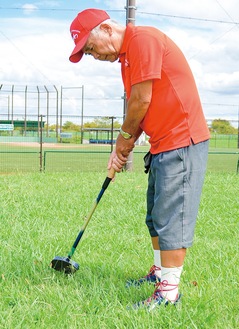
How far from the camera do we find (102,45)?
10.2 feet

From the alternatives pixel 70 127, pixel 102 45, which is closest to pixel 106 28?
pixel 102 45

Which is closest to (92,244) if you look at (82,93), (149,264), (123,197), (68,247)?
(68,247)

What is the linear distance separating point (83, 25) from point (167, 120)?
28.8 inches

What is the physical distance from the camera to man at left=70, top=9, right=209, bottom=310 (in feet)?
10.1

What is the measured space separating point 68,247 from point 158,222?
174 centimetres

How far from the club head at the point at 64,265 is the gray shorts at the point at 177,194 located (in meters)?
0.95

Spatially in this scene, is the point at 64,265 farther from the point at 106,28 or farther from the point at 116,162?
the point at 106,28

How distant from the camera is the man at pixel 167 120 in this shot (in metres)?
3.09

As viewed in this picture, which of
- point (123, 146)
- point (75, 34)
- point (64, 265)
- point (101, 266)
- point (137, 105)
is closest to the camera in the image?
point (137, 105)

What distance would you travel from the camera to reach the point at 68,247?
4.73 metres

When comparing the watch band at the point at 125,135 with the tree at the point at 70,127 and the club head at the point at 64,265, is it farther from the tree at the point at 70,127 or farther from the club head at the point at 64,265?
the tree at the point at 70,127

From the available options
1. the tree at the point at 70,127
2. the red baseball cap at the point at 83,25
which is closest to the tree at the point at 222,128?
the tree at the point at 70,127

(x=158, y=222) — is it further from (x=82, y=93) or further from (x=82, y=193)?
(x=82, y=93)

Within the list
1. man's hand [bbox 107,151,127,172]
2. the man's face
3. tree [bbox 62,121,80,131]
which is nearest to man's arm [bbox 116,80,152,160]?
man's hand [bbox 107,151,127,172]
